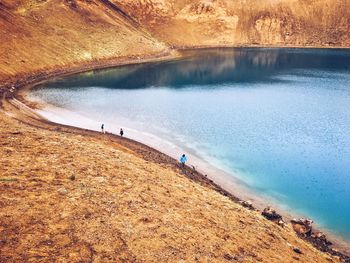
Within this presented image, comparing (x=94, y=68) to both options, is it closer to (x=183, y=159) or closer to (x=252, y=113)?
(x=252, y=113)

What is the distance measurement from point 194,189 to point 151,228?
8.51m

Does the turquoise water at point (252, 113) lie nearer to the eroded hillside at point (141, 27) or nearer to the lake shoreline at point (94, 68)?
the lake shoreline at point (94, 68)

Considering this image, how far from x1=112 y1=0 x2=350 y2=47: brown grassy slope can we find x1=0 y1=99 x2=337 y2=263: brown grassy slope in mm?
99094

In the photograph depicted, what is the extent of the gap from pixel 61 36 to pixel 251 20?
70546mm

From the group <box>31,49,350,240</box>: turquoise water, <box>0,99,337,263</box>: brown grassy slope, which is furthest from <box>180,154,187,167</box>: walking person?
<box>0,99,337,263</box>: brown grassy slope

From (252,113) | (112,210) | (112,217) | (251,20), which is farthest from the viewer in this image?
(251,20)

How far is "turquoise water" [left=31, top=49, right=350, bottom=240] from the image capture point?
3478 centimetres

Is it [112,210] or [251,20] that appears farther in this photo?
[251,20]

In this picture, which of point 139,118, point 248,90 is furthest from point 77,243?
point 248,90

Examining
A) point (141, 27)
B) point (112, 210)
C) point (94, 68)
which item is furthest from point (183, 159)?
point (141, 27)

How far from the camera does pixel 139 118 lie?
51.7 m

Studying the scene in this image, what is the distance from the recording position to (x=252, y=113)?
55406mm

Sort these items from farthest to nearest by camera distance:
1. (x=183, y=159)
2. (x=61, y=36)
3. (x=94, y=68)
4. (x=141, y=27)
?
(x=141, y=27), (x=61, y=36), (x=94, y=68), (x=183, y=159)

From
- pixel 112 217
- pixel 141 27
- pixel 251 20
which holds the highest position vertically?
Result: pixel 251 20
